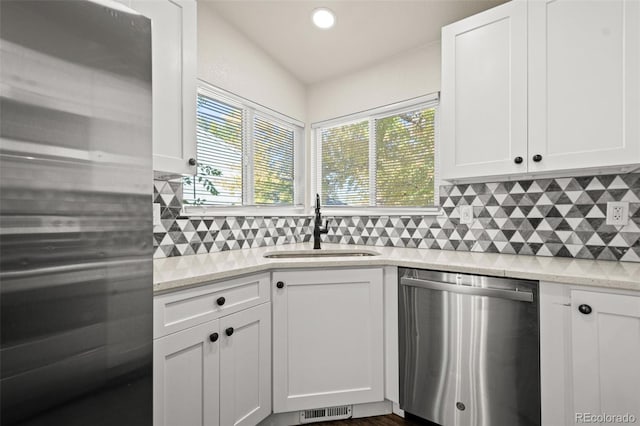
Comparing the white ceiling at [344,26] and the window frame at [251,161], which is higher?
the white ceiling at [344,26]

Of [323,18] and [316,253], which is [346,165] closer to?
[316,253]

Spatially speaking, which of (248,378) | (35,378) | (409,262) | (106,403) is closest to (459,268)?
(409,262)

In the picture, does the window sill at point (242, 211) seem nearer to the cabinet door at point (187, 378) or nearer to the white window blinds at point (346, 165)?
the white window blinds at point (346, 165)

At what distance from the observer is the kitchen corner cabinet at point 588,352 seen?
1088 mm

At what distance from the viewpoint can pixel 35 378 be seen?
575mm

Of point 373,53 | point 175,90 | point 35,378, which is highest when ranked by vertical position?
point 373,53

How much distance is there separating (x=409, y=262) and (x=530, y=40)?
1.29m

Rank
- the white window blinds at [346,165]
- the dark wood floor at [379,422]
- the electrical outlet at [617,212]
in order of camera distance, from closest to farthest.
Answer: the electrical outlet at [617,212] < the dark wood floor at [379,422] < the white window blinds at [346,165]

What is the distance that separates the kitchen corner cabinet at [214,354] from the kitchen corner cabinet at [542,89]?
1.39 metres

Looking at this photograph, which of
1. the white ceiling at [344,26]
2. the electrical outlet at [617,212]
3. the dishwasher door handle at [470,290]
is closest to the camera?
the dishwasher door handle at [470,290]

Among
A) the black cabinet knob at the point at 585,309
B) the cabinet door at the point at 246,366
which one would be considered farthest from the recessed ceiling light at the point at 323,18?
the black cabinet knob at the point at 585,309

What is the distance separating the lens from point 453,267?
144cm

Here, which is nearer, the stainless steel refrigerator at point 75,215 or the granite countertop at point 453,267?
the stainless steel refrigerator at point 75,215

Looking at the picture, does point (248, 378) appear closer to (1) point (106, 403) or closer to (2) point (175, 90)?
(1) point (106, 403)
